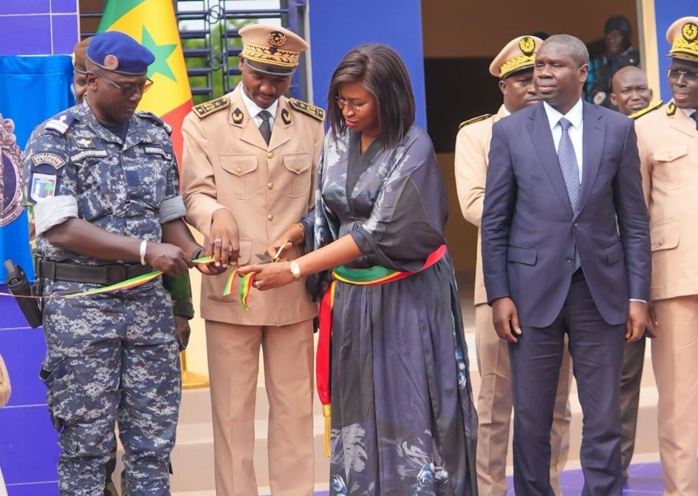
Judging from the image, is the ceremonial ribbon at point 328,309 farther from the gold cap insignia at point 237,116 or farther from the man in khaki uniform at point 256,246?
the gold cap insignia at point 237,116

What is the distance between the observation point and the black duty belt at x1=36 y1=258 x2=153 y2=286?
5.20m

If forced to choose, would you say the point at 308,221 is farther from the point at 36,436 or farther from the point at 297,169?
the point at 36,436

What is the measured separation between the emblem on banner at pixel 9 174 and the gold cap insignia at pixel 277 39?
182cm

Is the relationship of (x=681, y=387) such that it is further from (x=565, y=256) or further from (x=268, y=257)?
(x=268, y=257)

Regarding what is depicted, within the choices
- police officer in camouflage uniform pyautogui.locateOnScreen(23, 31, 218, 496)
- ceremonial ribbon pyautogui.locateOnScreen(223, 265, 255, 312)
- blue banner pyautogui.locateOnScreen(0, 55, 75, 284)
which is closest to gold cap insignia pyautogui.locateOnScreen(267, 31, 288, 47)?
police officer in camouflage uniform pyautogui.locateOnScreen(23, 31, 218, 496)

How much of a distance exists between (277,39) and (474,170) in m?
1.32

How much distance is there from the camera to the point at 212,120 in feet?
18.7

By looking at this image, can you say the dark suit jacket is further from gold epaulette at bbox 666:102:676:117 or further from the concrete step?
the concrete step

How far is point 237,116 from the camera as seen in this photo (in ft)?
18.7

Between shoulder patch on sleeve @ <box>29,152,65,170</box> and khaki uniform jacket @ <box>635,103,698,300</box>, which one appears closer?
shoulder patch on sleeve @ <box>29,152,65,170</box>

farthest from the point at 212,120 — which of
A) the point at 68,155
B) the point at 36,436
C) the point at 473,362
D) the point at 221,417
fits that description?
the point at 473,362

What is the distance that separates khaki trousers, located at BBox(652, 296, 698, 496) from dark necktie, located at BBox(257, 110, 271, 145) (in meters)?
2.04

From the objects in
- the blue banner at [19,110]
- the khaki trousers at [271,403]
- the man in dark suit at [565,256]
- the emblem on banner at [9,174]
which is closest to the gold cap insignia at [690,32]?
the man in dark suit at [565,256]

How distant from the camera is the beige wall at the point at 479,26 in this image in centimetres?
1464
